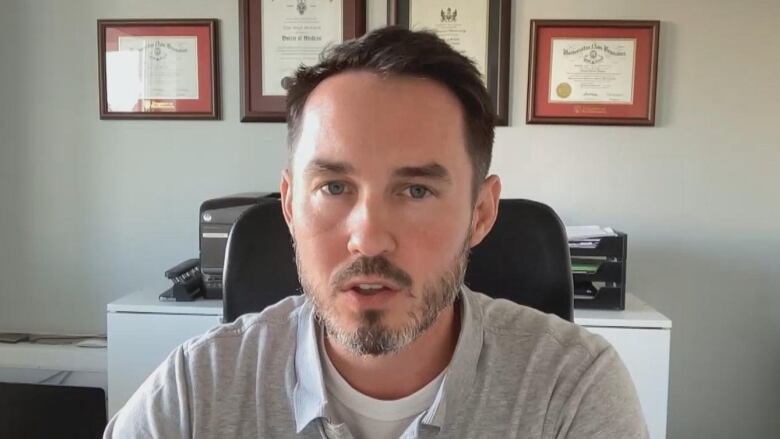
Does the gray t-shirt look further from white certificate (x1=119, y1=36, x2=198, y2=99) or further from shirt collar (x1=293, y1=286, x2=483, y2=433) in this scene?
white certificate (x1=119, y1=36, x2=198, y2=99)

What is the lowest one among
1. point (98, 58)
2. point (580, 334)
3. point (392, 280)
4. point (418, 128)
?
point (580, 334)

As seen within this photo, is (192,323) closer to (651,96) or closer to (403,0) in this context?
(403,0)

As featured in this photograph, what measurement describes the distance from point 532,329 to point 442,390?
0.58 ft

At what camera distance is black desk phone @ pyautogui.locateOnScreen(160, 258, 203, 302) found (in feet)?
6.38

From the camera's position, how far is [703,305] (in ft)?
7.28

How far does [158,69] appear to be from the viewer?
7.45 feet

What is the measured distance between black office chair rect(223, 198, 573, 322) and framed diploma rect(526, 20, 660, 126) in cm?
103

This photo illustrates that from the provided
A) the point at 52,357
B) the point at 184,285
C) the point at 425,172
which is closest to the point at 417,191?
the point at 425,172

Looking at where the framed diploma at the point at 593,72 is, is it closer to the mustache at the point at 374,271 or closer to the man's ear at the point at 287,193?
the man's ear at the point at 287,193

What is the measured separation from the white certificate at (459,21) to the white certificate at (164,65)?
718mm

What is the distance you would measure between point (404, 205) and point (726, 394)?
5.97 feet

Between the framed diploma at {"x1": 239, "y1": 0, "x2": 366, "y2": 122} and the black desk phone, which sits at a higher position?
the framed diploma at {"x1": 239, "y1": 0, "x2": 366, "y2": 122}

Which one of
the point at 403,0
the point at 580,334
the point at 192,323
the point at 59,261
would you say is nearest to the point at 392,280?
the point at 580,334

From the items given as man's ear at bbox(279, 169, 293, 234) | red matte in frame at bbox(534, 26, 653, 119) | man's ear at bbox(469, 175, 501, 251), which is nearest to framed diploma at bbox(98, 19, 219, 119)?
red matte in frame at bbox(534, 26, 653, 119)
